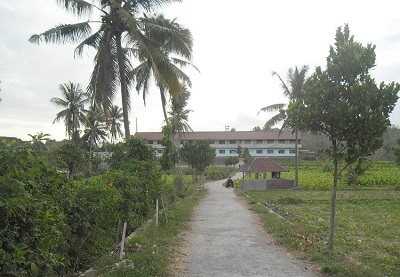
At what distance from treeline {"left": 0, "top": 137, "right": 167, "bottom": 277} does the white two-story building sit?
68.7 m

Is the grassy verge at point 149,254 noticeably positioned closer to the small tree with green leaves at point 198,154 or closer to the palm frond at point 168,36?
the palm frond at point 168,36

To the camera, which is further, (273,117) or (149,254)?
(273,117)

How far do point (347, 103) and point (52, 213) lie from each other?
19.6 ft

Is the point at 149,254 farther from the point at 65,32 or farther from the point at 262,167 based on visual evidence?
the point at 262,167

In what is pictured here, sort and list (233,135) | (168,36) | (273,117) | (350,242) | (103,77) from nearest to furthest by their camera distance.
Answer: (350,242) → (103,77) → (168,36) → (273,117) → (233,135)

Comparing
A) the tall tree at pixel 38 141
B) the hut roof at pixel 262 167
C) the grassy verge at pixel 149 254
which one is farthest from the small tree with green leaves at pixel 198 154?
the tall tree at pixel 38 141

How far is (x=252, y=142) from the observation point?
80812 millimetres

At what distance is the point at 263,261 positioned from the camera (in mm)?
7863

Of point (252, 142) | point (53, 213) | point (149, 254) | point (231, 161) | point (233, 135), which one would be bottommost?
point (149, 254)

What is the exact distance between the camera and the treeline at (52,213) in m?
3.49

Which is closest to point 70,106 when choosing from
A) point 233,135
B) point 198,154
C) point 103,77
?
point 198,154

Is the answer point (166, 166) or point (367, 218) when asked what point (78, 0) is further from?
point (367, 218)

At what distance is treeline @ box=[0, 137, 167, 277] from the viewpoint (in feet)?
11.4

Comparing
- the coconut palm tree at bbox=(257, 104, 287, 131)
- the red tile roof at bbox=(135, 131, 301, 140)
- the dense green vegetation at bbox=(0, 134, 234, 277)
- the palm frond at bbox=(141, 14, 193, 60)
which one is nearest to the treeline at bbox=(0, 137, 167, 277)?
the dense green vegetation at bbox=(0, 134, 234, 277)
